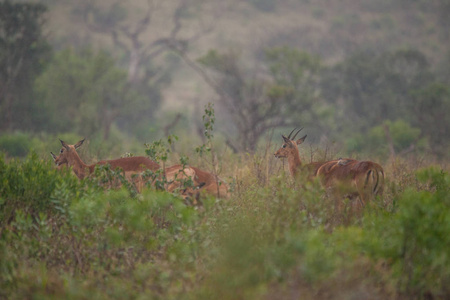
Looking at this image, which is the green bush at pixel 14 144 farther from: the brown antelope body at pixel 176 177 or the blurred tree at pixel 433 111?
the blurred tree at pixel 433 111

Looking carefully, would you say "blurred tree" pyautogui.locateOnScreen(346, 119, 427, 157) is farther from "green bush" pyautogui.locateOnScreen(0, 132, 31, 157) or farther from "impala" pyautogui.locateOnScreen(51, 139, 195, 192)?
"impala" pyautogui.locateOnScreen(51, 139, 195, 192)

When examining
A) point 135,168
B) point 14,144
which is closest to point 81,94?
point 14,144

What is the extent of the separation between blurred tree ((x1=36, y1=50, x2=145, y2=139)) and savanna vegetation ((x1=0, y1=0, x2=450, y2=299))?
8 cm

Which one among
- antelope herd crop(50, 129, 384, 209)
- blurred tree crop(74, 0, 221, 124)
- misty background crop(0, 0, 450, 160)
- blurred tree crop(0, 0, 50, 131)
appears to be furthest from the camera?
blurred tree crop(74, 0, 221, 124)

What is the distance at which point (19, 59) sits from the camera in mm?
21641

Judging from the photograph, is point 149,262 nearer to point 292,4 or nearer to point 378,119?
point 378,119

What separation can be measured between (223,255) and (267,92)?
1495cm

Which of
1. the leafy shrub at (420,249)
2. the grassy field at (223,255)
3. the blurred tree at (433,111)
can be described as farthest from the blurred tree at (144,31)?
the leafy shrub at (420,249)

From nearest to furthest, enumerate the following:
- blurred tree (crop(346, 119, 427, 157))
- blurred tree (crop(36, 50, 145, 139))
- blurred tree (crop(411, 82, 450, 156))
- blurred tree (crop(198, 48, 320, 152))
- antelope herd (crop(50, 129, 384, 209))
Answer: antelope herd (crop(50, 129, 384, 209)) < blurred tree (crop(346, 119, 427, 157)) < blurred tree (crop(198, 48, 320, 152)) < blurred tree (crop(411, 82, 450, 156)) < blurred tree (crop(36, 50, 145, 139))

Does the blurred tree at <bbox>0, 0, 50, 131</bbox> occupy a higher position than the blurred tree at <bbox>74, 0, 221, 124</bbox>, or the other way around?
the blurred tree at <bbox>74, 0, 221, 124</bbox>

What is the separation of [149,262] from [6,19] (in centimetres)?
1934

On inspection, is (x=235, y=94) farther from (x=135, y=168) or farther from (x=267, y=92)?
(x=135, y=168)

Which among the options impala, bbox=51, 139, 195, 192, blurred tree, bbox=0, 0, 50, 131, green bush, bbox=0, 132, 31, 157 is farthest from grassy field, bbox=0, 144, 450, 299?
blurred tree, bbox=0, 0, 50, 131

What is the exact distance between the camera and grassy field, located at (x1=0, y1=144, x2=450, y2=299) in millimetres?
3914
